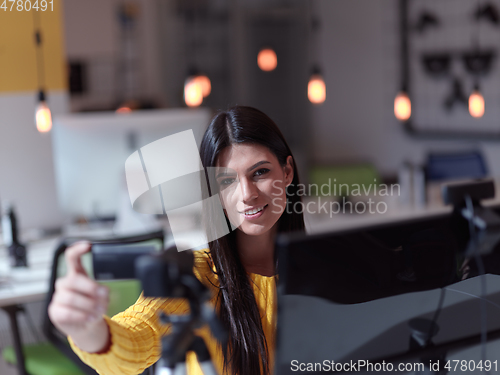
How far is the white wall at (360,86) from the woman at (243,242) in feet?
14.1

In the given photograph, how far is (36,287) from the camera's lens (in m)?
2.13

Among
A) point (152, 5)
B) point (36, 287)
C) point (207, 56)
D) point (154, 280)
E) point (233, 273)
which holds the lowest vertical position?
point (36, 287)

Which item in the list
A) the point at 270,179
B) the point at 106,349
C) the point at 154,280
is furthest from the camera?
the point at 270,179

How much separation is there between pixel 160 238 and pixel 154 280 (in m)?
1.53

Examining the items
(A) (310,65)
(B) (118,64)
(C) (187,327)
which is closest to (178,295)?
(C) (187,327)

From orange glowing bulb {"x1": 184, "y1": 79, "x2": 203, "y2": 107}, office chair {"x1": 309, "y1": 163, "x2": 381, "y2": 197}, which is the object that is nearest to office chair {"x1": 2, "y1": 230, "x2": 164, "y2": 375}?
orange glowing bulb {"x1": 184, "y1": 79, "x2": 203, "y2": 107}

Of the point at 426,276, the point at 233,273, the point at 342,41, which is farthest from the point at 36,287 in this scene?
the point at 342,41

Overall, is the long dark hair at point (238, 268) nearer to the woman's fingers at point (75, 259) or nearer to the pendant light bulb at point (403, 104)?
the woman's fingers at point (75, 259)

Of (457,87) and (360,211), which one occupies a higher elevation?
(457,87)

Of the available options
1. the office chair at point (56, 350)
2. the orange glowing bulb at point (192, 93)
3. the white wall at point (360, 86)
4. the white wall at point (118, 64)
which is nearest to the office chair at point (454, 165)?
the white wall at point (360, 86)

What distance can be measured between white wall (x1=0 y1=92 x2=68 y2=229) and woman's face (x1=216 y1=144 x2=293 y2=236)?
2.31 metres

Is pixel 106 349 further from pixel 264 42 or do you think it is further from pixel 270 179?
pixel 264 42

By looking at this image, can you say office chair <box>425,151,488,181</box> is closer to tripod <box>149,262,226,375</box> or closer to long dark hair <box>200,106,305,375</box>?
long dark hair <box>200,106,305,375</box>

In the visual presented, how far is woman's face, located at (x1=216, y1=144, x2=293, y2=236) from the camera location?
945 millimetres
